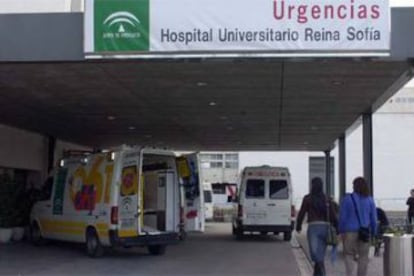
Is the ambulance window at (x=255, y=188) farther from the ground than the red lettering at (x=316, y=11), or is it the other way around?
the red lettering at (x=316, y=11)

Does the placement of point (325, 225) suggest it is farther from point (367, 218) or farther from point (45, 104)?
point (45, 104)

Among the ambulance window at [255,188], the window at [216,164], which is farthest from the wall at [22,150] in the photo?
the window at [216,164]

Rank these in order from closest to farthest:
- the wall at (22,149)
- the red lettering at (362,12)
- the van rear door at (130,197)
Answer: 1. the red lettering at (362,12)
2. the van rear door at (130,197)
3. the wall at (22,149)

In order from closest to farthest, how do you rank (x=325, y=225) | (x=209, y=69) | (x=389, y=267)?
(x=389, y=267) → (x=325, y=225) → (x=209, y=69)

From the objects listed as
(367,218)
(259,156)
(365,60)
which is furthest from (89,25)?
(259,156)

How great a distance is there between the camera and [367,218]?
502 inches

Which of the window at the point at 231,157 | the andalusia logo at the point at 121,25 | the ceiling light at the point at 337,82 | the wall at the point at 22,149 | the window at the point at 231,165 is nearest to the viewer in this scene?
the andalusia logo at the point at 121,25

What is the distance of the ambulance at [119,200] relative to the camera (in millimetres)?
18656

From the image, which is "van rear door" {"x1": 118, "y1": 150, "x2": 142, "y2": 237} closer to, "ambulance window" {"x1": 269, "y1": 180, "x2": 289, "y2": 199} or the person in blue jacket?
the person in blue jacket

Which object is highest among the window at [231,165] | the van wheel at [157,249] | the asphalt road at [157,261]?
the window at [231,165]

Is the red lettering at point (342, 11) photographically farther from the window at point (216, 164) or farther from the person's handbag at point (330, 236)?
the window at point (216, 164)

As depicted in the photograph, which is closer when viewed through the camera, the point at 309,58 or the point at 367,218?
the point at 367,218

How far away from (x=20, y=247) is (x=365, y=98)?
33.7ft

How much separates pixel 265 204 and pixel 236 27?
1369 centimetres
